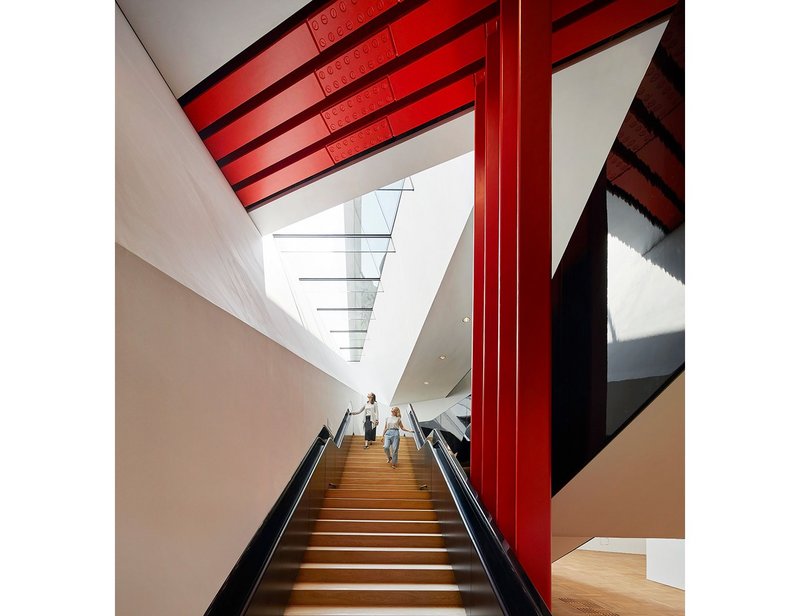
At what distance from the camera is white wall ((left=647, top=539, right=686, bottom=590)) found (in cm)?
1352

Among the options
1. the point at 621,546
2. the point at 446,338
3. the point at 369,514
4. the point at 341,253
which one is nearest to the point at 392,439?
the point at 369,514

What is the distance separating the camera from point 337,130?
5910 mm

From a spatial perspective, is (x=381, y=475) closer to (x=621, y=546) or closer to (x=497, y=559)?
(x=497, y=559)

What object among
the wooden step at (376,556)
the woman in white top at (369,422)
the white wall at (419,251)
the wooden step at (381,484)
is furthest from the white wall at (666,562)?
the wooden step at (376,556)

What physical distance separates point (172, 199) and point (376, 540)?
3.61 m

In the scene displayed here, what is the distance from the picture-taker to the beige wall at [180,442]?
2328mm

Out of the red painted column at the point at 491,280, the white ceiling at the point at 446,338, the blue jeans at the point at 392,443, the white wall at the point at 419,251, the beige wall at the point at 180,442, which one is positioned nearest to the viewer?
the beige wall at the point at 180,442

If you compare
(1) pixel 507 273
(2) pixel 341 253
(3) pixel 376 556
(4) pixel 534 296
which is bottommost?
(3) pixel 376 556

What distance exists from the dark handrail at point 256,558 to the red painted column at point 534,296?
5.57 ft

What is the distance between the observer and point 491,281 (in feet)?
17.6

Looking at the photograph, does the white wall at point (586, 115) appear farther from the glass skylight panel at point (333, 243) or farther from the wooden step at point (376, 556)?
the glass skylight panel at point (333, 243)
